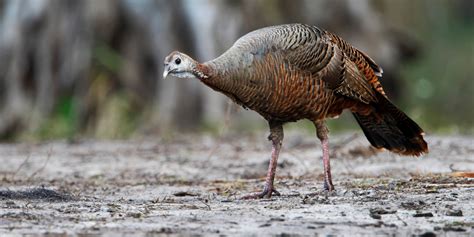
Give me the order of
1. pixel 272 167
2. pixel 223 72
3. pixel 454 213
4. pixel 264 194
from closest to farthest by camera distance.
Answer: pixel 454 213 < pixel 223 72 < pixel 264 194 < pixel 272 167

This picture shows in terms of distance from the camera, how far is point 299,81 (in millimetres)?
6914

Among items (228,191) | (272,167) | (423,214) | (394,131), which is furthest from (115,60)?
(423,214)

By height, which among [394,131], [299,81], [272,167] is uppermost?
[299,81]

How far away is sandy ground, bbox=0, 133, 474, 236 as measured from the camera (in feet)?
17.4

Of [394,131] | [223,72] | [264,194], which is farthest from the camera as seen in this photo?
[394,131]

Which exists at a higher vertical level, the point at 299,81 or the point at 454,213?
the point at 299,81

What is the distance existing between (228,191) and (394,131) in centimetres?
137

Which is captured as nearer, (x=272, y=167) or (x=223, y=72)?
(x=223, y=72)

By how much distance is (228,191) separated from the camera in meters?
7.42

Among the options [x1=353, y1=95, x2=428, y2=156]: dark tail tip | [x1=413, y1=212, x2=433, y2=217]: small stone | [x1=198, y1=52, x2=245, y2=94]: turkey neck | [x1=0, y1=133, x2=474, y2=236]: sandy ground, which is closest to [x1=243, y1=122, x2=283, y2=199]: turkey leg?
[x1=0, y1=133, x2=474, y2=236]: sandy ground

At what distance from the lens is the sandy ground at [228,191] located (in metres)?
5.30

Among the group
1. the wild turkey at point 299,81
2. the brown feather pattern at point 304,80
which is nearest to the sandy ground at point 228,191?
the wild turkey at point 299,81

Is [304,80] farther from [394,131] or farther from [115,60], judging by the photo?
[115,60]

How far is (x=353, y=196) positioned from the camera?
21.5ft
